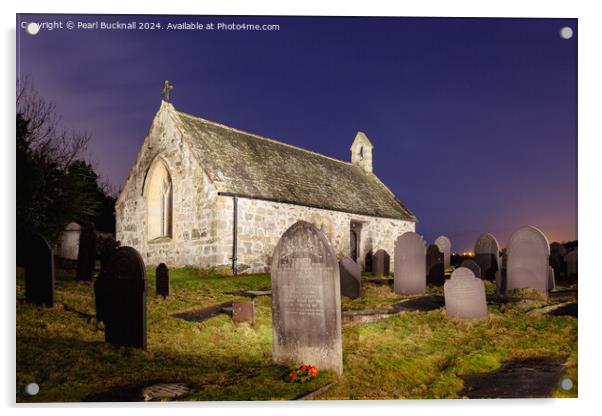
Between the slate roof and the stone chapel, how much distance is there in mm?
36

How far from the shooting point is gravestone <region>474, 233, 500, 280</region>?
40.5ft

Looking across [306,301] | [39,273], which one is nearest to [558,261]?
[306,301]

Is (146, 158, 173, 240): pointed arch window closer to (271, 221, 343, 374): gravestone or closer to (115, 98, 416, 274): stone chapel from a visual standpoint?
(115, 98, 416, 274): stone chapel

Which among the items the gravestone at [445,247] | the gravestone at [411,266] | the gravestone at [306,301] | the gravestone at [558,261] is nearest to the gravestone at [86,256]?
the gravestone at [306,301]

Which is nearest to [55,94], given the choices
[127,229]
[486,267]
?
[127,229]

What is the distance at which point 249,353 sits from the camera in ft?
21.4

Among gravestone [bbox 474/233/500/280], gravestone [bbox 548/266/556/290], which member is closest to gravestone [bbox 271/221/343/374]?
gravestone [bbox 548/266/556/290]

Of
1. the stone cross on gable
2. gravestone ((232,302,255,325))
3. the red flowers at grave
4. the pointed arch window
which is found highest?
the stone cross on gable

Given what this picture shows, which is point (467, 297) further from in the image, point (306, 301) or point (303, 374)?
point (303, 374)

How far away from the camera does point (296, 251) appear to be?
19.5 ft

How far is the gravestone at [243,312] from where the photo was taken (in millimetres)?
7656

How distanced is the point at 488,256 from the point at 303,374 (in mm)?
8462
